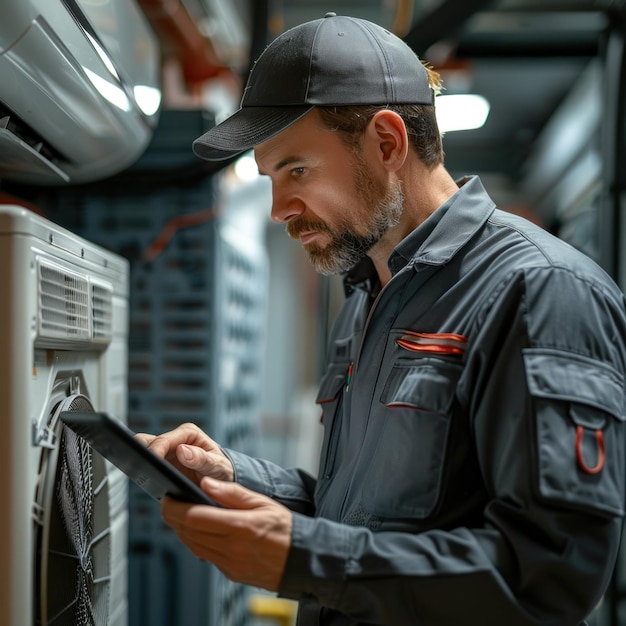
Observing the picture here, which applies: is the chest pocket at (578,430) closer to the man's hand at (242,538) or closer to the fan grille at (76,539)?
the man's hand at (242,538)

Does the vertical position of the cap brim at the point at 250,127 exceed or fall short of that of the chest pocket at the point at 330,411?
it exceeds it

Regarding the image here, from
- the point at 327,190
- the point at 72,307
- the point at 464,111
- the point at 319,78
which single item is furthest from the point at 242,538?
the point at 464,111

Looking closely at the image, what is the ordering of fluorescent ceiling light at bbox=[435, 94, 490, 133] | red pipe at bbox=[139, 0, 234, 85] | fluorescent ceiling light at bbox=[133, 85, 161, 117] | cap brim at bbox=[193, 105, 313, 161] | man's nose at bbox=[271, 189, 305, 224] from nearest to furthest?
cap brim at bbox=[193, 105, 313, 161] → man's nose at bbox=[271, 189, 305, 224] → fluorescent ceiling light at bbox=[133, 85, 161, 117] → red pipe at bbox=[139, 0, 234, 85] → fluorescent ceiling light at bbox=[435, 94, 490, 133]

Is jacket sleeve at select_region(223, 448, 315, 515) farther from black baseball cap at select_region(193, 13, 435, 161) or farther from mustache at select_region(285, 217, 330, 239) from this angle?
black baseball cap at select_region(193, 13, 435, 161)

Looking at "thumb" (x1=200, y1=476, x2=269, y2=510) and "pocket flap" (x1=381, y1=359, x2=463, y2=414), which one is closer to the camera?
"thumb" (x1=200, y1=476, x2=269, y2=510)

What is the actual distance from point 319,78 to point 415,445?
0.66 meters

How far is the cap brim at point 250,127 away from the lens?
1.24 m

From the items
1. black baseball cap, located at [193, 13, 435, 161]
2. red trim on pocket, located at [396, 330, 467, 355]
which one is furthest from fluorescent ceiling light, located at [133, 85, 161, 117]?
red trim on pocket, located at [396, 330, 467, 355]

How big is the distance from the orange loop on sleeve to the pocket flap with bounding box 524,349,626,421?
0.04 m

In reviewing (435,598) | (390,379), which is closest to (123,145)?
(390,379)

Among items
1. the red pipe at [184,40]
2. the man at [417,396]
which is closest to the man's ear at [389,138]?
the man at [417,396]

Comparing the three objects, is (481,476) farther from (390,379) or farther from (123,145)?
(123,145)

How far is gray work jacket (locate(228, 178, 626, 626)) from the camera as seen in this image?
96 cm

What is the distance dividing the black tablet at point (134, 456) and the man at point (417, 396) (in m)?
0.03
